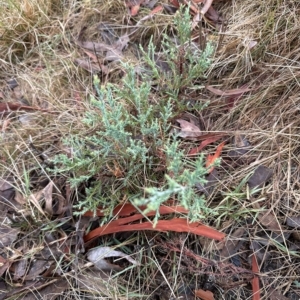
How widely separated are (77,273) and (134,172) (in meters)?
0.45

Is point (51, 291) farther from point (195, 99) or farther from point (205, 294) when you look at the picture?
point (195, 99)

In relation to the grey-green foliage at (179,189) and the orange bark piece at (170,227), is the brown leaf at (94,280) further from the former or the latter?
the grey-green foliage at (179,189)

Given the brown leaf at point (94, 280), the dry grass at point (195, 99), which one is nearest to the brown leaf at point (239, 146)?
the dry grass at point (195, 99)

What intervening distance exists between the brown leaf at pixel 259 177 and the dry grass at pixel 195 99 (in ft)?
0.08

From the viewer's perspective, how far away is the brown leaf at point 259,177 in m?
1.67

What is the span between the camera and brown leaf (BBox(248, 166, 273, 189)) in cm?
167

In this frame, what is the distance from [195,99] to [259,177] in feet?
1.45

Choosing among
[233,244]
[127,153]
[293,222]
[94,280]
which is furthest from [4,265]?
[293,222]

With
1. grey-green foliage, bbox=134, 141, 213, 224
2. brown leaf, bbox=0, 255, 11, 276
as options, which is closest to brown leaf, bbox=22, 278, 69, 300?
brown leaf, bbox=0, 255, 11, 276

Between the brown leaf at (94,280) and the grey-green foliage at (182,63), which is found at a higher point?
the grey-green foliage at (182,63)

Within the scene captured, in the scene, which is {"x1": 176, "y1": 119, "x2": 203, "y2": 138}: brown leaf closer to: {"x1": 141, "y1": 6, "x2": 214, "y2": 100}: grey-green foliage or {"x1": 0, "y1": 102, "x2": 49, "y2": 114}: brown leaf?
{"x1": 141, "y1": 6, "x2": 214, "y2": 100}: grey-green foliage

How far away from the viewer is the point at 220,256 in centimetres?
161

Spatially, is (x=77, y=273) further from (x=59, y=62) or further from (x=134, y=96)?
(x=59, y=62)

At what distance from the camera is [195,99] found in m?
1.84
